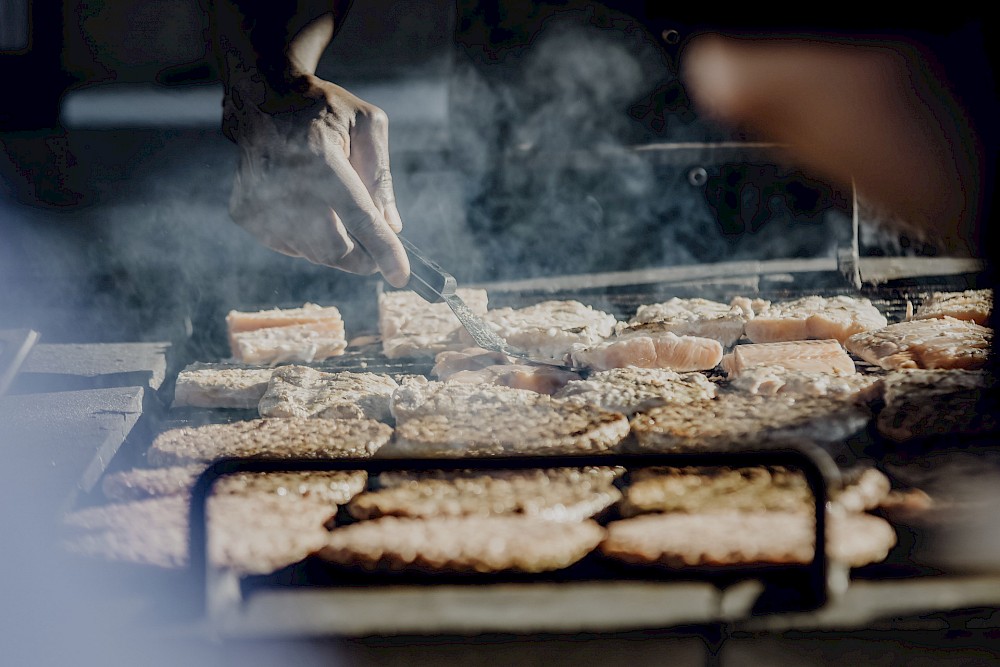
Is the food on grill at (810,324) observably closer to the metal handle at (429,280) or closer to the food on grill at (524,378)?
the food on grill at (524,378)

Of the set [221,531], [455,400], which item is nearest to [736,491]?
[455,400]

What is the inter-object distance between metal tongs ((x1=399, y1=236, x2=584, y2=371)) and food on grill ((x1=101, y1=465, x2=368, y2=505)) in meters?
0.95

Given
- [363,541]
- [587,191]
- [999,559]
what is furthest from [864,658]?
[587,191]

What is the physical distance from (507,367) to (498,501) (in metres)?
1.00

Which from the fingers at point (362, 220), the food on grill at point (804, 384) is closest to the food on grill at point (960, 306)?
the food on grill at point (804, 384)

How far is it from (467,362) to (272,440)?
0.89m

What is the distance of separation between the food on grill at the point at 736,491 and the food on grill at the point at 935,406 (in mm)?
268

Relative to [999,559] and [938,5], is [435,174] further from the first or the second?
[999,559]

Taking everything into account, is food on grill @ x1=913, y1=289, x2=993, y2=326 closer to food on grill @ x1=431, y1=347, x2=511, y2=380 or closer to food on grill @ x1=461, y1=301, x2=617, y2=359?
food on grill @ x1=461, y1=301, x2=617, y2=359

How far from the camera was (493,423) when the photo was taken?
2.22 m

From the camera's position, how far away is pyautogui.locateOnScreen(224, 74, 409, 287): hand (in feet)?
8.74

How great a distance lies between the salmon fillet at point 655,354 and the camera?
286 cm

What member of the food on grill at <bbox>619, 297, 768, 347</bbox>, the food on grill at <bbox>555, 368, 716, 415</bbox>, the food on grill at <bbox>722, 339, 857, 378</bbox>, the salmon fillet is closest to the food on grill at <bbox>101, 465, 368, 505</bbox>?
the food on grill at <bbox>555, 368, 716, 415</bbox>

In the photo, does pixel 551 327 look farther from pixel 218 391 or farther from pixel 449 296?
pixel 218 391
